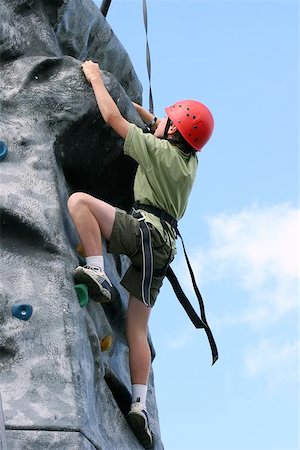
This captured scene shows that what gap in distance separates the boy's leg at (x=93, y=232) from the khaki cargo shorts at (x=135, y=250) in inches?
3.2

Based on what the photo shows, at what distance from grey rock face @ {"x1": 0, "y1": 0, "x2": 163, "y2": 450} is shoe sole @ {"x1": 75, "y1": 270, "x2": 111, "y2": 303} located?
0.05m

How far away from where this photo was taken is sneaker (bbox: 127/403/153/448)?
5.57 meters

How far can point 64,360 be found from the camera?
200 inches

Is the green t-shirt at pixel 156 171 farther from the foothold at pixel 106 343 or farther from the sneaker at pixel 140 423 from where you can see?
the sneaker at pixel 140 423

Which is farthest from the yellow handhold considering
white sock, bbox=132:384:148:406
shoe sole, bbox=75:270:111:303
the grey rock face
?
white sock, bbox=132:384:148:406

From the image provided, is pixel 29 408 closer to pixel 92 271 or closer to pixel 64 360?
pixel 64 360

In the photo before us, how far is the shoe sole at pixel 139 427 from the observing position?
5566 millimetres

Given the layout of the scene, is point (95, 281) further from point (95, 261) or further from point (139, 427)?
point (139, 427)

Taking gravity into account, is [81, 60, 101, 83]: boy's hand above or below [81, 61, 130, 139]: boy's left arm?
above

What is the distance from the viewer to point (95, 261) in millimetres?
5547

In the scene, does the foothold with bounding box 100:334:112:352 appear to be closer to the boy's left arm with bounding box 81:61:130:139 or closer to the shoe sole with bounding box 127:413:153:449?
the shoe sole with bounding box 127:413:153:449

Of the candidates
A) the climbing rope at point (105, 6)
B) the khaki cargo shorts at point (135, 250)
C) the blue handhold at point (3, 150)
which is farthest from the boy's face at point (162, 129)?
the climbing rope at point (105, 6)

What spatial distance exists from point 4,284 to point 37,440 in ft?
2.73

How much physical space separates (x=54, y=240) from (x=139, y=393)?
2.73 ft
